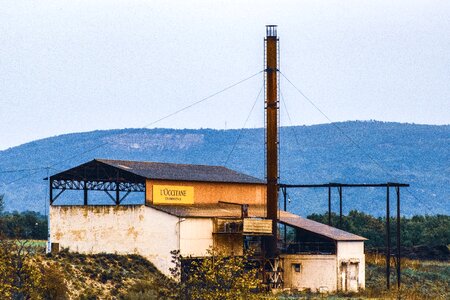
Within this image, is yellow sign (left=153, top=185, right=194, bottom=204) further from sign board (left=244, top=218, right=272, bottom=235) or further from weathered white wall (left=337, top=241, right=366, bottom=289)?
weathered white wall (left=337, top=241, right=366, bottom=289)

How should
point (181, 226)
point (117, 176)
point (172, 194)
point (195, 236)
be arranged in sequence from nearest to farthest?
point (181, 226)
point (195, 236)
point (117, 176)
point (172, 194)

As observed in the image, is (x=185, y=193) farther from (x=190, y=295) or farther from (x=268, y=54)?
(x=190, y=295)

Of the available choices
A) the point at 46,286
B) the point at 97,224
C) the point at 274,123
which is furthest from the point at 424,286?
the point at 46,286

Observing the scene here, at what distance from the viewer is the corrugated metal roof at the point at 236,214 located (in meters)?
65.6

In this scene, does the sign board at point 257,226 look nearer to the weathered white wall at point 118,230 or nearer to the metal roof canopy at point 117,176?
the weathered white wall at point 118,230

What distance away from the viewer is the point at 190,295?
51562 mm

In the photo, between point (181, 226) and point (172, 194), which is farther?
point (172, 194)

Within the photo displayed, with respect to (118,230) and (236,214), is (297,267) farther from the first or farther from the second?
(118,230)

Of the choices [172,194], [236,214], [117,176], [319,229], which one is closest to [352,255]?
[319,229]

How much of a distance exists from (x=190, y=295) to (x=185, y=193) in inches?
709

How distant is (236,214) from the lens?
6938 centimetres

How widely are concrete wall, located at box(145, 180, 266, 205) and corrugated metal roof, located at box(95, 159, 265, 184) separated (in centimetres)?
31

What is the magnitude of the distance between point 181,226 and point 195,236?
3.77 ft

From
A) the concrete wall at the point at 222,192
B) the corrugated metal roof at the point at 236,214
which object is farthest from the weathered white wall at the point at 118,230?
the concrete wall at the point at 222,192
